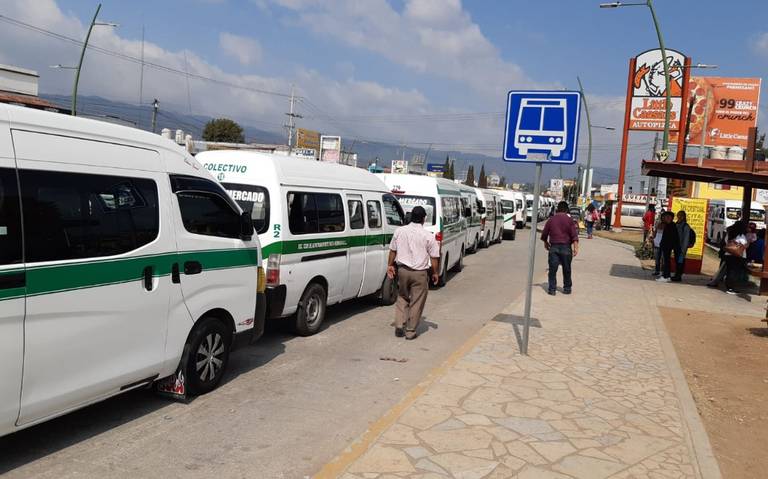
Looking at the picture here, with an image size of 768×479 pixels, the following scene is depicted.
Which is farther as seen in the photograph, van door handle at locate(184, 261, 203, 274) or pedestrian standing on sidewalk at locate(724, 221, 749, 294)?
pedestrian standing on sidewalk at locate(724, 221, 749, 294)

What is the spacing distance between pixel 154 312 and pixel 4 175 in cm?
154

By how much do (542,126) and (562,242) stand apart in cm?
587

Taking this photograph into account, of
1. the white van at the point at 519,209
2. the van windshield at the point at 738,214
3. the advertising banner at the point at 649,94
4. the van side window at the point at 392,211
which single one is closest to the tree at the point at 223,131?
the white van at the point at 519,209

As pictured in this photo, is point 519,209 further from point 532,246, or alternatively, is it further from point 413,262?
point 532,246

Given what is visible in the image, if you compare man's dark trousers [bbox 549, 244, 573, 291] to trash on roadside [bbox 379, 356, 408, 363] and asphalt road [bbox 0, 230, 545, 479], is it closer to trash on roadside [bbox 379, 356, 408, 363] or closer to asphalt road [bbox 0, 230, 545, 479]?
asphalt road [bbox 0, 230, 545, 479]

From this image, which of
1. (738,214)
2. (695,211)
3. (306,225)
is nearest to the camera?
(306,225)

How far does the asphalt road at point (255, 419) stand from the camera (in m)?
4.10

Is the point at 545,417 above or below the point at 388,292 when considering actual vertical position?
below

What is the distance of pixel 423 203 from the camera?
12.8 meters

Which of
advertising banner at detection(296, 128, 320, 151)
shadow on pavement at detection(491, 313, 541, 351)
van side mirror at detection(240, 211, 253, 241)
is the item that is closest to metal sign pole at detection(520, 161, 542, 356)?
shadow on pavement at detection(491, 313, 541, 351)

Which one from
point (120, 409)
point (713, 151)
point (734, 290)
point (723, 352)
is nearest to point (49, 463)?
point (120, 409)

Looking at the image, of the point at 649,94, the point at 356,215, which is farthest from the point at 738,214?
the point at 356,215

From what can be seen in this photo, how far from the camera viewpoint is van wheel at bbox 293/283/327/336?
7.57 metres

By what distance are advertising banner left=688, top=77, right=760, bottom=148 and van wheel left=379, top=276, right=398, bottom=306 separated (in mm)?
30672
